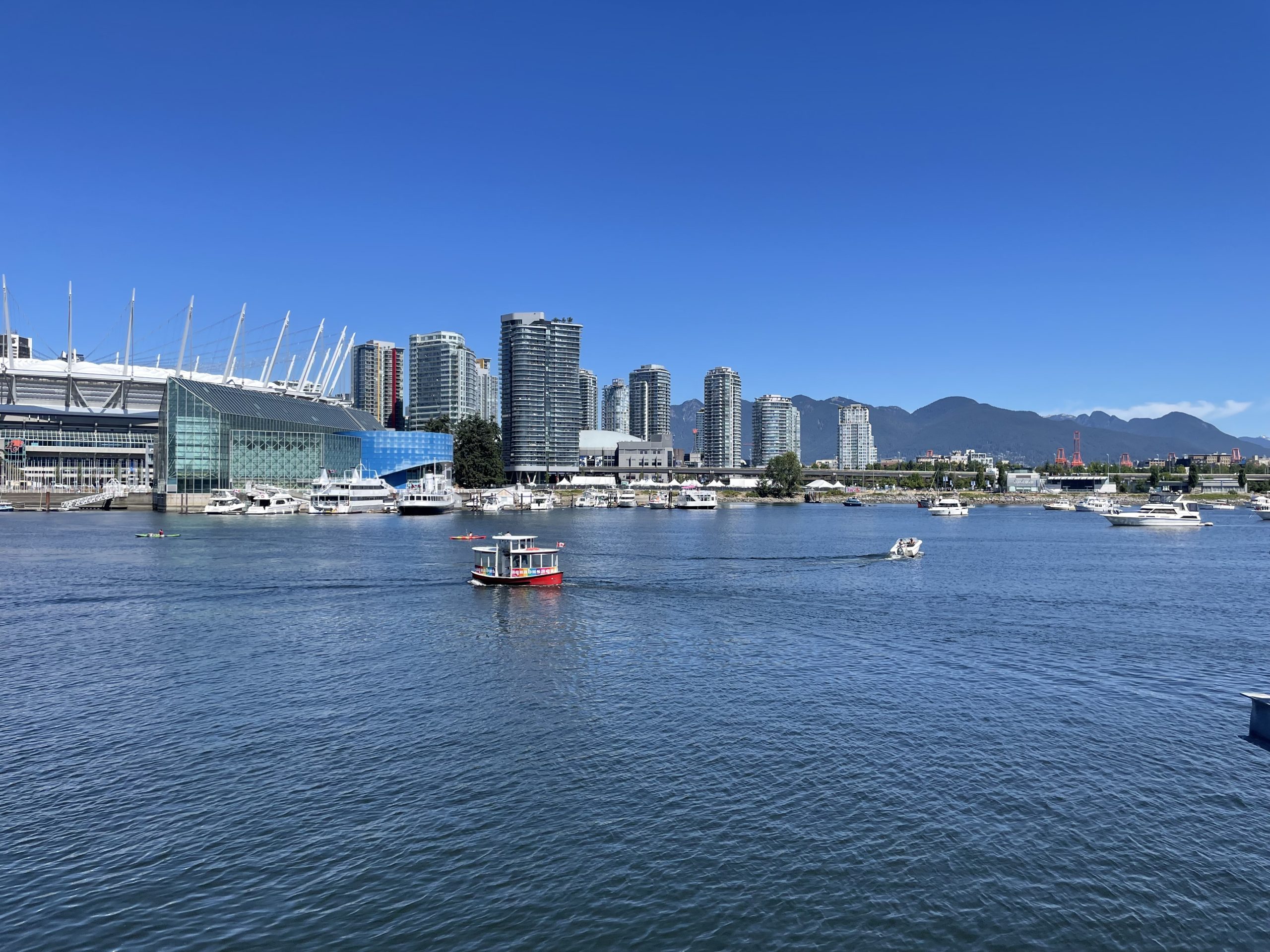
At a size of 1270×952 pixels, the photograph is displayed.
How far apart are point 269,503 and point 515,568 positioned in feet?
339

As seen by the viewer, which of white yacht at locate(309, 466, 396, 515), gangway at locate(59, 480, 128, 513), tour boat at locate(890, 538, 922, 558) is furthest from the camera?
gangway at locate(59, 480, 128, 513)

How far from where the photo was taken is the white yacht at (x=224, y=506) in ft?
472

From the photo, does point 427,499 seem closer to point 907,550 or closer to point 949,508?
point 907,550

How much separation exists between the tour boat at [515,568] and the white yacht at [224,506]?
97.8 meters

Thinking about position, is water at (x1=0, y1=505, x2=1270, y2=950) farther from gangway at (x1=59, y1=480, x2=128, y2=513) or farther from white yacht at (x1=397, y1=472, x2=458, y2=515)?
gangway at (x1=59, y1=480, x2=128, y2=513)

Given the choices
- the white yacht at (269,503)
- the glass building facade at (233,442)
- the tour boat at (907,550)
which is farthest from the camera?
the glass building facade at (233,442)

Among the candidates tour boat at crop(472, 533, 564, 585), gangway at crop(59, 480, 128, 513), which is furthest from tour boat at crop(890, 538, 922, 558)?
gangway at crop(59, 480, 128, 513)

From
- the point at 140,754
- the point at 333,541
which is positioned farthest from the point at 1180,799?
the point at 333,541

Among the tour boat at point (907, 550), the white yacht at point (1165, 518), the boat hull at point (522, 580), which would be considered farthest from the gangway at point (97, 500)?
the white yacht at point (1165, 518)

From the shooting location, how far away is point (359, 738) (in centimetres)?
2636

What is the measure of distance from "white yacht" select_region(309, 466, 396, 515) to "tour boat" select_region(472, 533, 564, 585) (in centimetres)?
9793

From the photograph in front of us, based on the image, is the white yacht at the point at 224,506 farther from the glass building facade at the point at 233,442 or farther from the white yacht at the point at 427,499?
the white yacht at the point at 427,499

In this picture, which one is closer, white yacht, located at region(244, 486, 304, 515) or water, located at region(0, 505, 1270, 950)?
water, located at region(0, 505, 1270, 950)

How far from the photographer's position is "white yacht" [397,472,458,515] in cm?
15362
